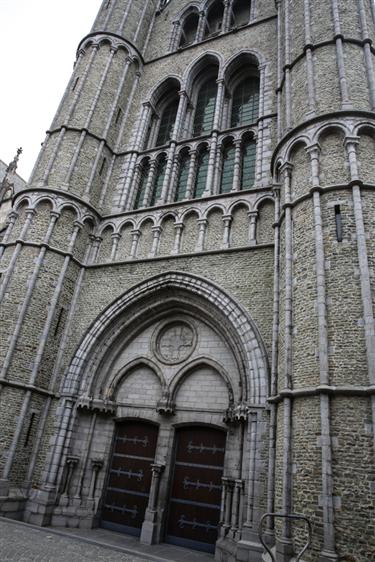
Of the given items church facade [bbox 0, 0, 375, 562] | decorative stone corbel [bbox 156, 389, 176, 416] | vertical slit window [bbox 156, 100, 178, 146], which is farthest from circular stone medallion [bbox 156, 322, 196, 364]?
vertical slit window [bbox 156, 100, 178, 146]

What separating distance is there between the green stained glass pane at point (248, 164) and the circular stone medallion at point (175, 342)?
4934 millimetres

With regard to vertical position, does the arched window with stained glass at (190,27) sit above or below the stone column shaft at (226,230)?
above

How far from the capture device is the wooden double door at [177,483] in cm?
955

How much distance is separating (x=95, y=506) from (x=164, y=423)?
2764 mm

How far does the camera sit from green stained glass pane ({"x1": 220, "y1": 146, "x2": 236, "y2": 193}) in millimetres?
13250

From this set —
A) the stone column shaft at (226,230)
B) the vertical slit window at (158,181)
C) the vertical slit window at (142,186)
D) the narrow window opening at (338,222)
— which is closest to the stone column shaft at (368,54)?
the narrow window opening at (338,222)

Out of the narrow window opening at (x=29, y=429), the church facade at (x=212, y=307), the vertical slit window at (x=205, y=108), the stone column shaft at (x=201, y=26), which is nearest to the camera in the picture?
the church facade at (x=212, y=307)

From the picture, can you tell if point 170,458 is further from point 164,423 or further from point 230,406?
point 230,406

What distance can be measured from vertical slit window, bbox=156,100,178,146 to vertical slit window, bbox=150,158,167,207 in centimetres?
136

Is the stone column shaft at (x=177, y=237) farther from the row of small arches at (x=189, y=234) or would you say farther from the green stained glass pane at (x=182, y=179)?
the green stained glass pane at (x=182, y=179)

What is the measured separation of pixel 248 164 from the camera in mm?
13289

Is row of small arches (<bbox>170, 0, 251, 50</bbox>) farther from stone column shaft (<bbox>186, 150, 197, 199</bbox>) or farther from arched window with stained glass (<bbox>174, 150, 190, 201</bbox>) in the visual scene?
stone column shaft (<bbox>186, 150, 197, 199</bbox>)

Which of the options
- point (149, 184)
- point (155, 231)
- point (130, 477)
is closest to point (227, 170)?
point (149, 184)

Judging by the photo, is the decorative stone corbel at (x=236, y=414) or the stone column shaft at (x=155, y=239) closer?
the decorative stone corbel at (x=236, y=414)
